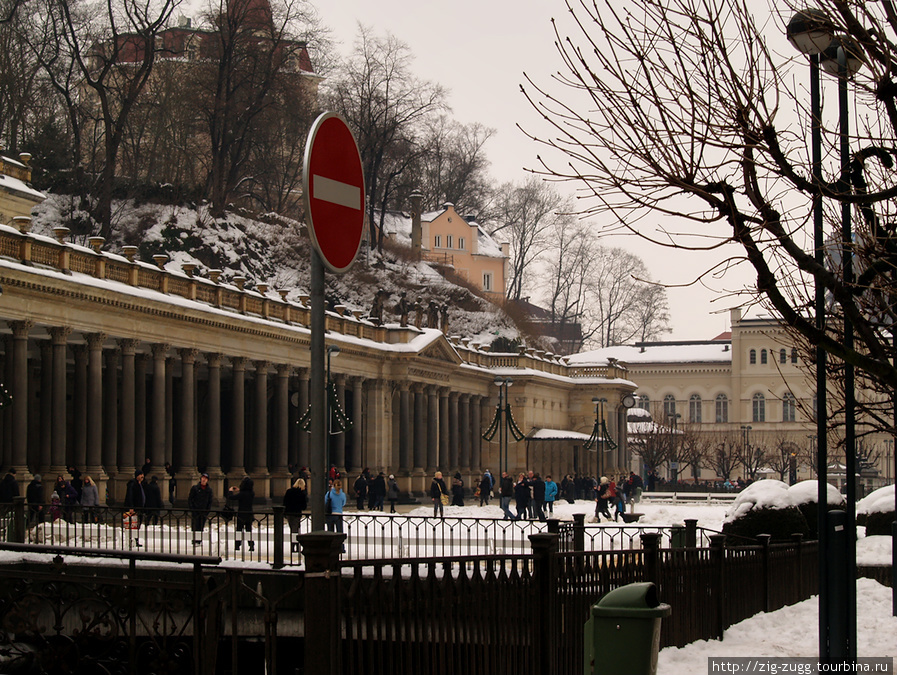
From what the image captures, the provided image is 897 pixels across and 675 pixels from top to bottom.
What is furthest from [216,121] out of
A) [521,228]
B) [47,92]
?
[521,228]

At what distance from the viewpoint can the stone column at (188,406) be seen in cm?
4306

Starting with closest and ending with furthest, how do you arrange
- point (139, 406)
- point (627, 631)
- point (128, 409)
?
point (627, 631) < point (128, 409) < point (139, 406)

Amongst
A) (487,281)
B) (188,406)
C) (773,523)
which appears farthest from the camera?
(487,281)

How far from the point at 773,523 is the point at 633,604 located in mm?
13815

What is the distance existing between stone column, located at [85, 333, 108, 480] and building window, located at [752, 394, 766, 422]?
90436mm

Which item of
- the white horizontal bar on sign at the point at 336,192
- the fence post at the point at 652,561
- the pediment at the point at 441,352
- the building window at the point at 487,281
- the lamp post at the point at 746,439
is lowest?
the lamp post at the point at 746,439

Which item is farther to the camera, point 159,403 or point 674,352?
point 674,352

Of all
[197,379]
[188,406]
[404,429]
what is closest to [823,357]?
[188,406]

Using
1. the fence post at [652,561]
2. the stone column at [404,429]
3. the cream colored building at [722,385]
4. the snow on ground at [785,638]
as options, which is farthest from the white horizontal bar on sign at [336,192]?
the cream colored building at [722,385]

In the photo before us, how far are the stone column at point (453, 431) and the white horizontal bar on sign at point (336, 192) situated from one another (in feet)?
200

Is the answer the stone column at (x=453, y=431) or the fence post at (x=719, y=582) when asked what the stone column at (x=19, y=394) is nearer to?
the fence post at (x=719, y=582)

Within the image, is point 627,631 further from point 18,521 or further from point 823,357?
point 18,521

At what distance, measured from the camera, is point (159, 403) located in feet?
137

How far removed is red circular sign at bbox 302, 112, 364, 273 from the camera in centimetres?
673
